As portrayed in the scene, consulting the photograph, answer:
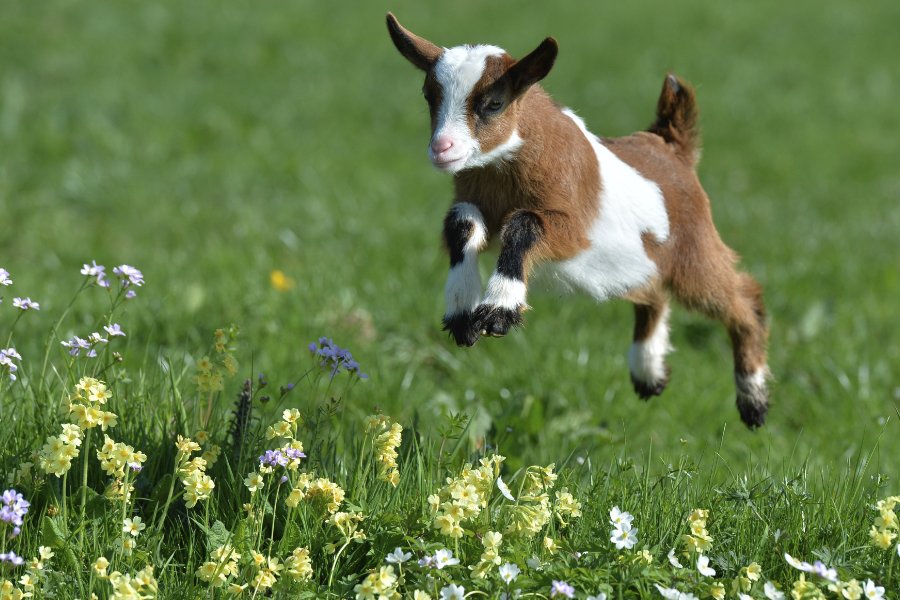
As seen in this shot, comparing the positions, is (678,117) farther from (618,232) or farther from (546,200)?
(546,200)

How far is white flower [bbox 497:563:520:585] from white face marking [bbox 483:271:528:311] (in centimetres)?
64

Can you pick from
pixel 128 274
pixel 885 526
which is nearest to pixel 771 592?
pixel 885 526

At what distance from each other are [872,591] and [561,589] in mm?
786

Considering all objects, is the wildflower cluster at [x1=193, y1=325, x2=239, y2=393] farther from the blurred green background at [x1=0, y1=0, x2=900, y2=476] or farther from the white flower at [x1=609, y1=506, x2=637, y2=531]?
the white flower at [x1=609, y1=506, x2=637, y2=531]

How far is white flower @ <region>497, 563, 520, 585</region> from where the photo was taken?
207cm

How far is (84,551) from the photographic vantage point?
7.57ft

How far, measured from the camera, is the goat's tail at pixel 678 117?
282 centimetres

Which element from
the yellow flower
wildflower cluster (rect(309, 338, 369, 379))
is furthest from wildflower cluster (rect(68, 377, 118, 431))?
the yellow flower

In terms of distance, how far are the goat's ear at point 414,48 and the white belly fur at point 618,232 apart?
1.44 feet

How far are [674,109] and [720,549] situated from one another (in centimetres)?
141

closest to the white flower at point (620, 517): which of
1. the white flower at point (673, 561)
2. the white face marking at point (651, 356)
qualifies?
the white flower at point (673, 561)

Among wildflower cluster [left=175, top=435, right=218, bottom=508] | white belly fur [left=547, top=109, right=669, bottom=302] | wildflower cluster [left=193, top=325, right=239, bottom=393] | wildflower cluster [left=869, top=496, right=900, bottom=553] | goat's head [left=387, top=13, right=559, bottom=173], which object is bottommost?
wildflower cluster [left=869, top=496, right=900, bottom=553]

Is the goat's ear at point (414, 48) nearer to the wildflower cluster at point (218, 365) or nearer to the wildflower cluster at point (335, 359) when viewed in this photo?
the wildflower cluster at point (335, 359)

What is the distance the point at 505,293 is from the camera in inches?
80.3
